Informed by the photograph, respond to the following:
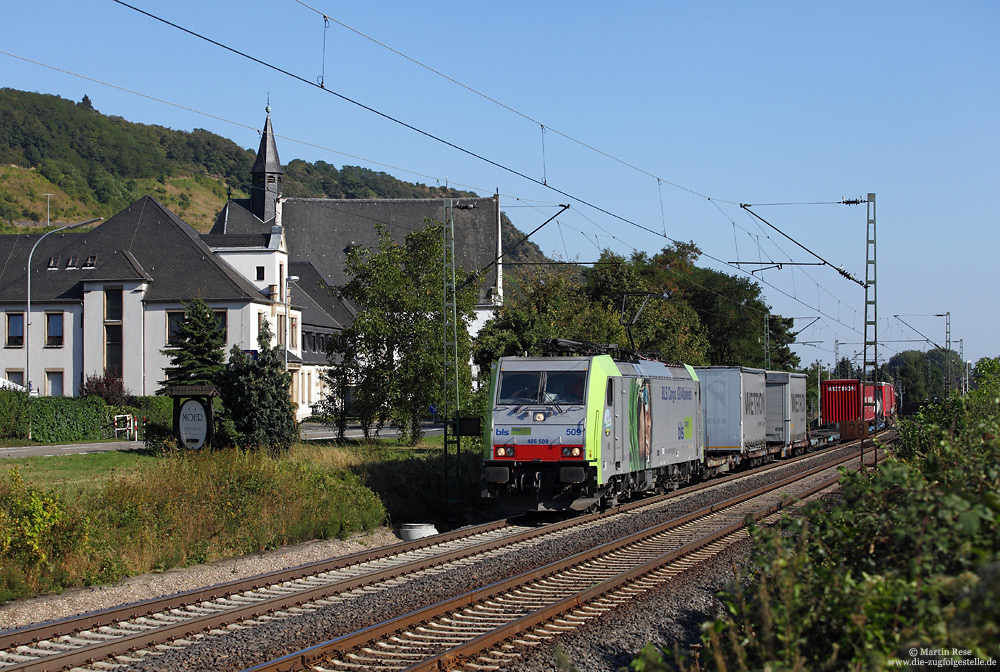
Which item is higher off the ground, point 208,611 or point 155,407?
point 155,407

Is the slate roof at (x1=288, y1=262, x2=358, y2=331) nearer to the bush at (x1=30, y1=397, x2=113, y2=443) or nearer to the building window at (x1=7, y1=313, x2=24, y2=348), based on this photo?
A: the building window at (x1=7, y1=313, x2=24, y2=348)

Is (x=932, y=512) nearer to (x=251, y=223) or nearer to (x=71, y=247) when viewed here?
(x=71, y=247)

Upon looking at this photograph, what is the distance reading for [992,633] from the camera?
12.9 feet

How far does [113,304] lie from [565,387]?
134 feet

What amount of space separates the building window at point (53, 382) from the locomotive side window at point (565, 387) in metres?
42.2

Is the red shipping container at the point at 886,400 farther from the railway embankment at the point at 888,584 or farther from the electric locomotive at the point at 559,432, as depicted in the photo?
the railway embankment at the point at 888,584

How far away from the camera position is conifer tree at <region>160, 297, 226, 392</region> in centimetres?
3388

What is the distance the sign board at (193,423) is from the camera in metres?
22.1

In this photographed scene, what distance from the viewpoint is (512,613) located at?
1046cm

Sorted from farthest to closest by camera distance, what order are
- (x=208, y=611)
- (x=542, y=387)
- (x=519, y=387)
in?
1. (x=519, y=387)
2. (x=542, y=387)
3. (x=208, y=611)

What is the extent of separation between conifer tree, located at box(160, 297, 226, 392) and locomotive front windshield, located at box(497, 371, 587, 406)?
1805 centimetres

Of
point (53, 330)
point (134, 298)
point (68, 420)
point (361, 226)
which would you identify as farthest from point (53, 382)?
point (361, 226)

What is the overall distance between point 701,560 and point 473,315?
1631 cm

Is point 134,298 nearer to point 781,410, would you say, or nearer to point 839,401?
point 781,410
